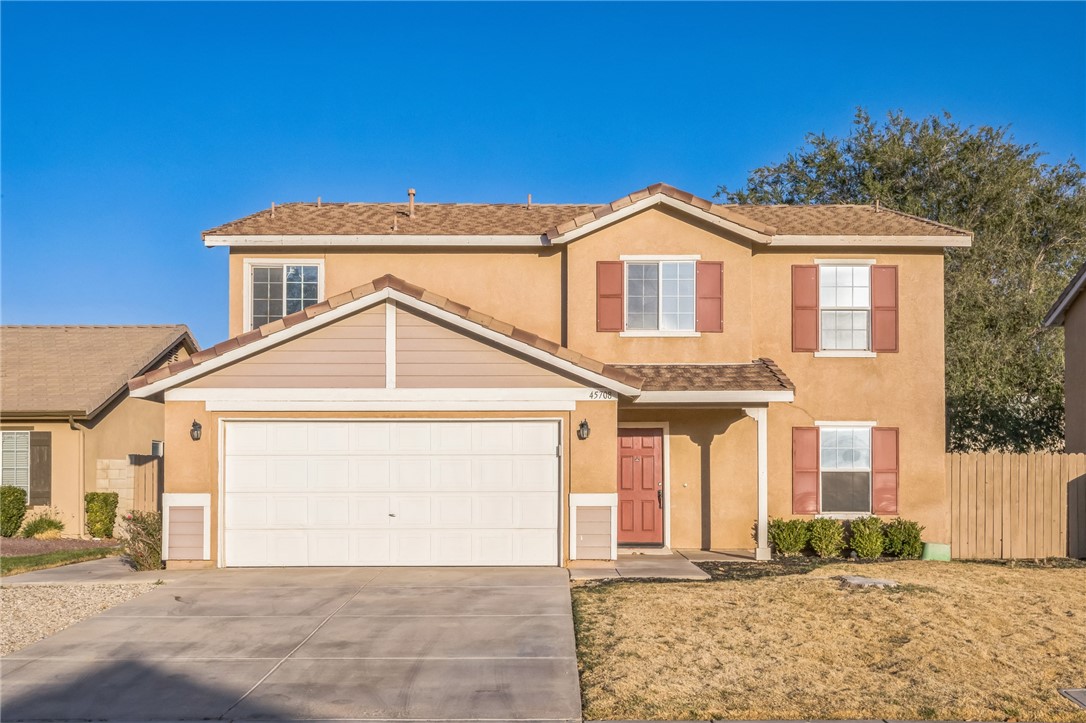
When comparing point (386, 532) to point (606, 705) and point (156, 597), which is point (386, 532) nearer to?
point (156, 597)

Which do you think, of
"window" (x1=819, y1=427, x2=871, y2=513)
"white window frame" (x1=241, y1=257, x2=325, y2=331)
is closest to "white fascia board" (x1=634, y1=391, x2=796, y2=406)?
"window" (x1=819, y1=427, x2=871, y2=513)

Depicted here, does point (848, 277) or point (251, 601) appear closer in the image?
point (251, 601)

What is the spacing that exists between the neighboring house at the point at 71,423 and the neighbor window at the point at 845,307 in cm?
1382

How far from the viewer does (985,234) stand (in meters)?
33.6

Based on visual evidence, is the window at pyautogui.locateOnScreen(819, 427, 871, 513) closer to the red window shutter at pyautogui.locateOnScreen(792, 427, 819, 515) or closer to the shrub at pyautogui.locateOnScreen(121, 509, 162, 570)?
the red window shutter at pyautogui.locateOnScreen(792, 427, 819, 515)

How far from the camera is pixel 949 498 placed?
17.8 metres

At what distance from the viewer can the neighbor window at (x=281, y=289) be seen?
17.9m

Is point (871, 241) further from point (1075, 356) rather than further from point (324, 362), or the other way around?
point (324, 362)

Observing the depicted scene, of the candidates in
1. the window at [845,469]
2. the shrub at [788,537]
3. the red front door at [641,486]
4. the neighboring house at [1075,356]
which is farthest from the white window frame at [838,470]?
the neighboring house at [1075,356]

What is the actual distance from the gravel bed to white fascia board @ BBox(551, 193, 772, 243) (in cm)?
853

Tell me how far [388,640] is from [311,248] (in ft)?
30.5

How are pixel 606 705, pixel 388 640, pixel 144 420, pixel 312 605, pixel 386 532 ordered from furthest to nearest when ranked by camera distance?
1. pixel 144 420
2. pixel 386 532
3. pixel 312 605
4. pixel 388 640
5. pixel 606 705

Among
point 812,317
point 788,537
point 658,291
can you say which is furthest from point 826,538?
point 658,291

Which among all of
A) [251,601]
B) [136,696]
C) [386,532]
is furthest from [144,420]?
[136,696]
